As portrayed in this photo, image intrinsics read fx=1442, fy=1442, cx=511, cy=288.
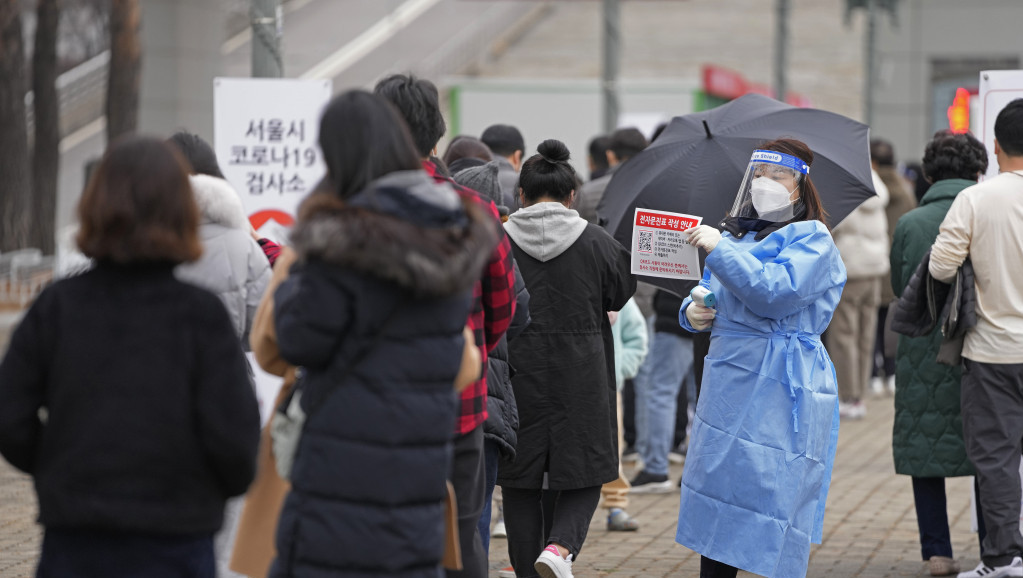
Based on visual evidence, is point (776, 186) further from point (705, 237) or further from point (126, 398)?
point (126, 398)

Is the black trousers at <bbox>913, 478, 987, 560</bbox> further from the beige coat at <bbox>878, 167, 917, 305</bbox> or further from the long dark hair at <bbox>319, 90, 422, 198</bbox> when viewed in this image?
the beige coat at <bbox>878, 167, 917, 305</bbox>

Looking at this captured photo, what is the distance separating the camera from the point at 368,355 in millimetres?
3324

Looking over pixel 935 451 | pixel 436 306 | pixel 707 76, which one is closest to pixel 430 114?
pixel 436 306

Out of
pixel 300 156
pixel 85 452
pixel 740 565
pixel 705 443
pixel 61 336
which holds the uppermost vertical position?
pixel 300 156

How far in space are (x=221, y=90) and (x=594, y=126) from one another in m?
10.7

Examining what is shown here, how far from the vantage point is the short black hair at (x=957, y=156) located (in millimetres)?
6625

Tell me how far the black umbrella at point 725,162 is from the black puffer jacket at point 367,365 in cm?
310


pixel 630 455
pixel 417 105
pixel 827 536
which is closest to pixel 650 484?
pixel 630 455

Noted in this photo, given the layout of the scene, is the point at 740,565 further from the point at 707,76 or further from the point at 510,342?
the point at 707,76

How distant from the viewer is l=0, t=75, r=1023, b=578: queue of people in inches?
125

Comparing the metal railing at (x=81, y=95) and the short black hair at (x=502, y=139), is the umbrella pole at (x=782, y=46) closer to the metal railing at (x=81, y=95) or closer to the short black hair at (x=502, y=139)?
the metal railing at (x=81, y=95)

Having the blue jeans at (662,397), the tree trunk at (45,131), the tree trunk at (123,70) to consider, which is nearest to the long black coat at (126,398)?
the blue jeans at (662,397)

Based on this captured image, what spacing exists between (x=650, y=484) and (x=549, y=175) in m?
3.56

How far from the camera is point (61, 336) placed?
3.17 metres
